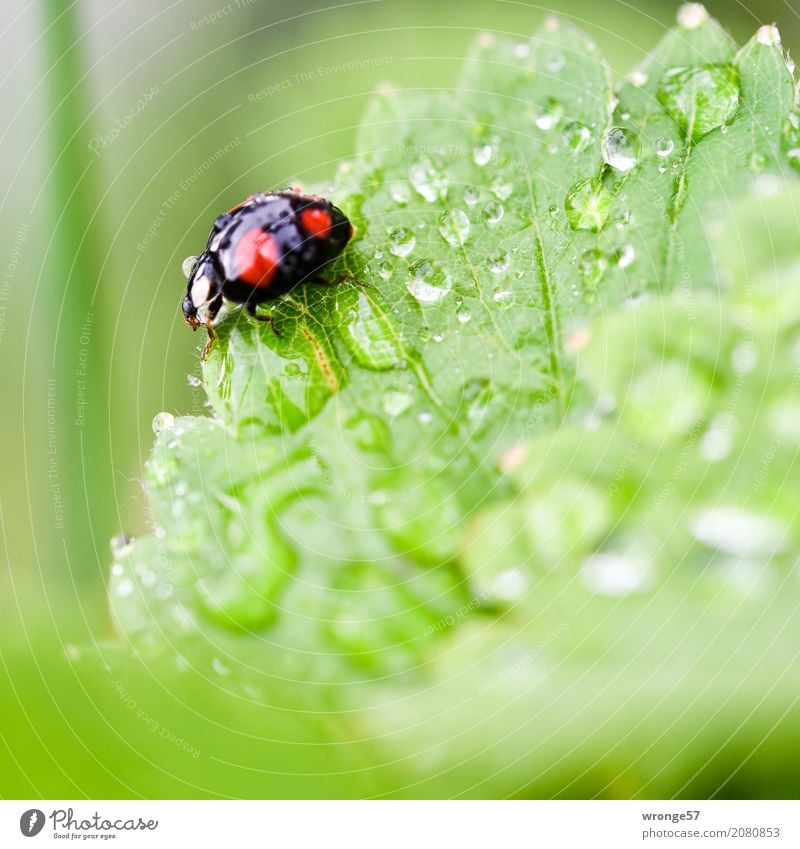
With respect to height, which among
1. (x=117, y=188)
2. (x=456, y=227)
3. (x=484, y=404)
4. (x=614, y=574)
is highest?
(x=117, y=188)

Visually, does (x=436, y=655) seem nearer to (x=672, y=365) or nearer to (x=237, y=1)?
(x=672, y=365)

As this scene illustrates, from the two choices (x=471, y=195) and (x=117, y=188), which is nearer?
(x=471, y=195)

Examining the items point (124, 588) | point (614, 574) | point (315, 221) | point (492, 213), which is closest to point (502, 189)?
point (492, 213)

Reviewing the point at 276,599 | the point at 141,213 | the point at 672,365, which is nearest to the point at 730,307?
the point at 672,365

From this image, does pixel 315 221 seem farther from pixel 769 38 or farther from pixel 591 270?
pixel 769 38

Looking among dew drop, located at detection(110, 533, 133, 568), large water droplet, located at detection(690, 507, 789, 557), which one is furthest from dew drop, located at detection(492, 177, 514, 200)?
dew drop, located at detection(110, 533, 133, 568)

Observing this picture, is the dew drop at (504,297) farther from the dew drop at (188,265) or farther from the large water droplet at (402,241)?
the dew drop at (188,265)
